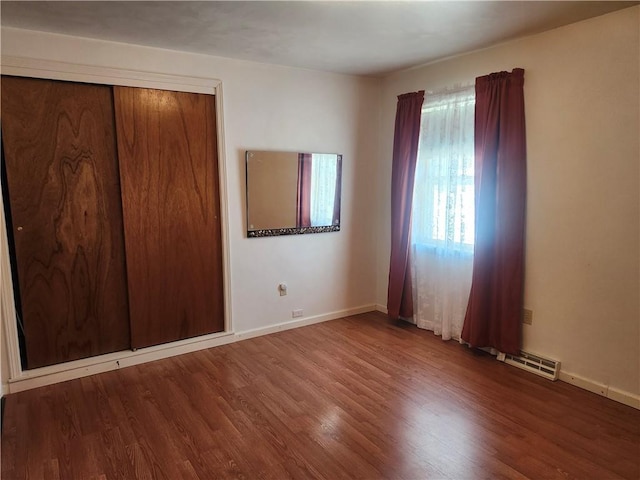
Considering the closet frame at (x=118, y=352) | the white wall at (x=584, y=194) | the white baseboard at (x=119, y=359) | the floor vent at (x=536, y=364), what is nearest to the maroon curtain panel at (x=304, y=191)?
the closet frame at (x=118, y=352)

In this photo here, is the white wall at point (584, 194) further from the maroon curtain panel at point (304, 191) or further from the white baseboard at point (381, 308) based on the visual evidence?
the maroon curtain panel at point (304, 191)

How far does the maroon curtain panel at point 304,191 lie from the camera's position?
3.86 m

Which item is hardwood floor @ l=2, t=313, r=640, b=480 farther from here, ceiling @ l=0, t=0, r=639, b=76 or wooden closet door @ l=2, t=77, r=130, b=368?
ceiling @ l=0, t=0, r=639, b=76

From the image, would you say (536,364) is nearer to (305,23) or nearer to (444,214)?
(444,214)

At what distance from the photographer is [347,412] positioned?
254 centimetres

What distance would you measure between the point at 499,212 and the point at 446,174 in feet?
2.10

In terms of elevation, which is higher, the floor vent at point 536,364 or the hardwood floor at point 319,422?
the floor vent at point 536,364

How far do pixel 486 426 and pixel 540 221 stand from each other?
154 cm

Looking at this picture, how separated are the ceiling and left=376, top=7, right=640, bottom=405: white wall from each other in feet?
0.74

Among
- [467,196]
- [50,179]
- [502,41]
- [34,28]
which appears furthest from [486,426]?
[34,28]

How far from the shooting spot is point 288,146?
3799 mm

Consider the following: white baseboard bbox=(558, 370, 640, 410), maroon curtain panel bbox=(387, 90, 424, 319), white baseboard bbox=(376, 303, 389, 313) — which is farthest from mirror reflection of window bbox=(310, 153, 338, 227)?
white baseboard bbox=(558, 370, 640, 410)

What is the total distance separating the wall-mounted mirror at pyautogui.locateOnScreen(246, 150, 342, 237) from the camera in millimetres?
3641

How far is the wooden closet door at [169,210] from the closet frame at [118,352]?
2.2 inches
